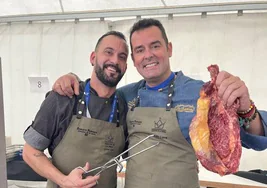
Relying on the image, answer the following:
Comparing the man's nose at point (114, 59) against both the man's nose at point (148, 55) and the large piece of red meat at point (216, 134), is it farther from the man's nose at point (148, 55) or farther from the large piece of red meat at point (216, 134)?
the large piece of red meat at point (216, 134)

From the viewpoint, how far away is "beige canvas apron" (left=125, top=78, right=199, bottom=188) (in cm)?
108

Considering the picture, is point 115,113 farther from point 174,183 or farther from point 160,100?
point 174,183

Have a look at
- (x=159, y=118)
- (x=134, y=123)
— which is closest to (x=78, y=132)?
(x=134, y=123)

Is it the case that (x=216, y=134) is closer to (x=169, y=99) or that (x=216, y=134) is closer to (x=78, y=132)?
(x=169, y=99)

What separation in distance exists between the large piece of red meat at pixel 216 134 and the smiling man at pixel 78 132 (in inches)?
18.1

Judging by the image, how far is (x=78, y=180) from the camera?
1.00 metres

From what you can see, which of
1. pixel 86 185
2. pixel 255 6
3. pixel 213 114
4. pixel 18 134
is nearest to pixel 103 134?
pixel 86 185

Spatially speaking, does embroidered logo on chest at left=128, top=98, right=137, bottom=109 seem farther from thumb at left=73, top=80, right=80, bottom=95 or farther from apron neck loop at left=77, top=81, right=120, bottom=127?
thumb at left=73, top=80, right=80, bottom=95

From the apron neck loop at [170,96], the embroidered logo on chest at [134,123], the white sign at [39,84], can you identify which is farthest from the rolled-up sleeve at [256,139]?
the white sign at [39,84]

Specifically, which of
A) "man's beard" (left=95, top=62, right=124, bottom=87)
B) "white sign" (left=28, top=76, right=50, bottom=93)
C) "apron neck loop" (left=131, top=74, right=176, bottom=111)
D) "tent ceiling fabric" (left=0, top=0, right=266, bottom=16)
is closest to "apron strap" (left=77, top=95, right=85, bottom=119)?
"man's beard" (left=95, top=62, right=124, bottom=87)

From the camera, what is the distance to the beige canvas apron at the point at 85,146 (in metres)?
1.14

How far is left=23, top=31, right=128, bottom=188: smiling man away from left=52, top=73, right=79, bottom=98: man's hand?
0.08 feet

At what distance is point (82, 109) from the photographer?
119 cm

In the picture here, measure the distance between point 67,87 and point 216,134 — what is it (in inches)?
25.8
